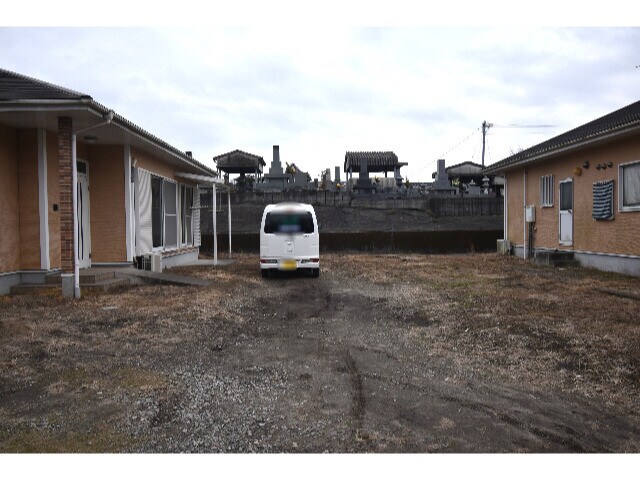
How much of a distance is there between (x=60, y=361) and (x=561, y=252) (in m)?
12.6

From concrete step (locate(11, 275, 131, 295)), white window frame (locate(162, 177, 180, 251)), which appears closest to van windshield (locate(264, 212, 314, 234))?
concrete step (locate(11, 275, 131, 295))

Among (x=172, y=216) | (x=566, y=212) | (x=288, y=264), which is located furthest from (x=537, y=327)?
(x=172, y=216)

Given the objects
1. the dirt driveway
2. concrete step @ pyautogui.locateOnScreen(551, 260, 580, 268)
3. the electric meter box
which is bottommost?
the dirt driveway

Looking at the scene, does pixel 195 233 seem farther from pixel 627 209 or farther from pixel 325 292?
pixel 627 209

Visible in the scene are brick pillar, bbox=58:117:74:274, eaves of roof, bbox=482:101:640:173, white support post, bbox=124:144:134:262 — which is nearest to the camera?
brick pillar, bbox=58:117:74:274

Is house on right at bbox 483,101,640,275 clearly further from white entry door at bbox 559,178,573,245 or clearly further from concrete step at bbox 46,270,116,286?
concrete step at bbox 46,270,116,286

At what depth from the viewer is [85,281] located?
9.33 m

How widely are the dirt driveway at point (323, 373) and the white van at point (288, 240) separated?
2.93 m

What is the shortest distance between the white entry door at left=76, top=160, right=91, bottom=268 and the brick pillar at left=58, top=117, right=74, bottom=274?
2402 millimetres

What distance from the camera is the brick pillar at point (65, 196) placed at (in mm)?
8422

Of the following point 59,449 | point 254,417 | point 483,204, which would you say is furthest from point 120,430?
point 483,204

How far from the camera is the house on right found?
11.1 meters

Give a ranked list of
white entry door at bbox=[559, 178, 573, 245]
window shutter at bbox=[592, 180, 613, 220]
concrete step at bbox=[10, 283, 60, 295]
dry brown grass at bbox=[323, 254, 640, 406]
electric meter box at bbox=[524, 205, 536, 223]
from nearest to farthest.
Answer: dry brown grass at bbox=[323, 254, 640, 406] → concrete step at bbox=[10, 283, 60, 295] → window shutter at bbox=[592, 180, 613, 220] → white entry door at bbox=[559, 178, 573, 245] → electric meter box at bbox=[524, 205, 536, 223]

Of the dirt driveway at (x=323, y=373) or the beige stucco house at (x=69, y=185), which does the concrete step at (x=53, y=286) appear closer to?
the beige stucco house at (x=69, y=185)
